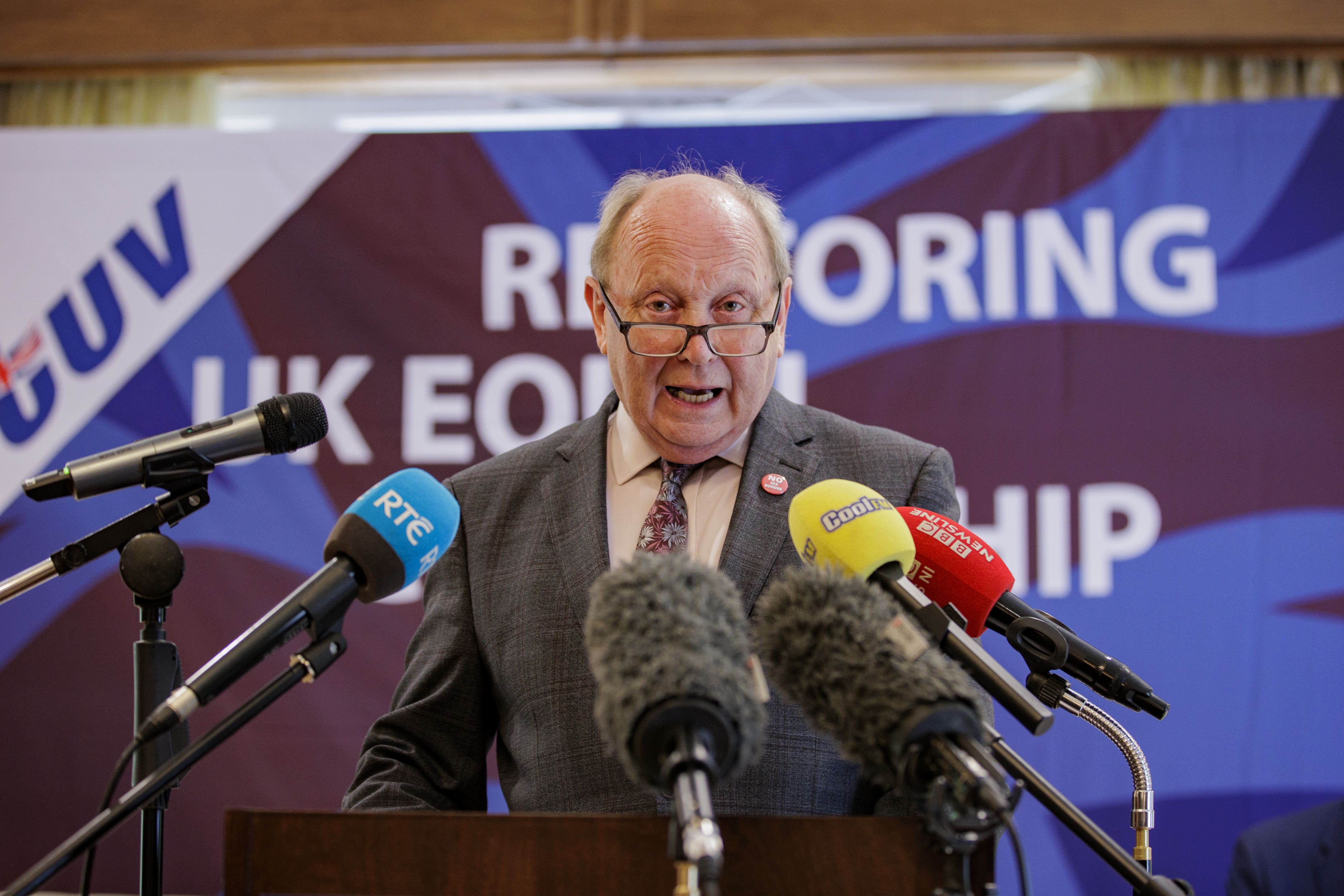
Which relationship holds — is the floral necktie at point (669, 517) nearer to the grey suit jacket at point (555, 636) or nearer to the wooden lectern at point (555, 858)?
the grey suit jacket at point (555, 636)

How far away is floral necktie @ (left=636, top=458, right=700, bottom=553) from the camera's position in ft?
6.21

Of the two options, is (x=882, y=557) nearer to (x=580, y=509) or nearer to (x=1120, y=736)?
(x=1120, y=736)

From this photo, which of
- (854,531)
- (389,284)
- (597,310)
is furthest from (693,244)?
(389,284)

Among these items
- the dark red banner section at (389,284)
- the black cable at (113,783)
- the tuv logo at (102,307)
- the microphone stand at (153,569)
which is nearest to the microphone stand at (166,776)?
the black cable at (113,783)

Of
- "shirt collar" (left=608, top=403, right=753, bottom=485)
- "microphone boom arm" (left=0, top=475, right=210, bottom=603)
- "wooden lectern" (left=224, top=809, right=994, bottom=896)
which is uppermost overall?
"shirt collar" (left=608, top=403, right=753, bottom=485)

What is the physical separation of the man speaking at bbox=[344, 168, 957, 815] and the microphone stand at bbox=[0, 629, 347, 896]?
0.67 meters

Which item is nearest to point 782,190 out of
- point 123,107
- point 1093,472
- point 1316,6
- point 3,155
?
point 1093,472

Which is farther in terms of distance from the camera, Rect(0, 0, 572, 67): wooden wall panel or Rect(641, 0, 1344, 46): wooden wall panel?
Rect(0, 0, 572, 67): wooden wall panel

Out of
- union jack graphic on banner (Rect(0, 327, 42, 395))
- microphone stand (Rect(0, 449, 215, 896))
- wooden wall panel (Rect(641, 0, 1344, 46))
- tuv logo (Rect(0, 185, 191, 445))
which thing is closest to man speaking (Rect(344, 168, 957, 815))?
microphone stand (Rect(0, 449, 215, 896))

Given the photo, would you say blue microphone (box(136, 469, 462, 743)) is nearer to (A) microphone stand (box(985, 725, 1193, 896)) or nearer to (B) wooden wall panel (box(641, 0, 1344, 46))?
(A) microphone stand (box(985, 725, 1193, 896))

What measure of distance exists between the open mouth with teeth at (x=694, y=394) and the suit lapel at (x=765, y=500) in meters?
0.15

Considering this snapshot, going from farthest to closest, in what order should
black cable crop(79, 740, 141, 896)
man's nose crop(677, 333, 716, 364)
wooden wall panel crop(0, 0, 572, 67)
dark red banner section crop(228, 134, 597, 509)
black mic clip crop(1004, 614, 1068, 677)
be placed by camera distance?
1. wooden wall panel crop(0, 0, 572, 67)
2. dark red banner section crop(228, 134, 597, 509)
3. man's nose crop(677, 333, 716, 364)
4. black mic clip crop(1004, 614, 1068, 677)
5. black cable crop(79, 740, 141, 896)

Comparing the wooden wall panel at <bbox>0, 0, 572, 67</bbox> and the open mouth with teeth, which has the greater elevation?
the wooden wall panel at <bbox>0, 0, 572, 67</bbox>

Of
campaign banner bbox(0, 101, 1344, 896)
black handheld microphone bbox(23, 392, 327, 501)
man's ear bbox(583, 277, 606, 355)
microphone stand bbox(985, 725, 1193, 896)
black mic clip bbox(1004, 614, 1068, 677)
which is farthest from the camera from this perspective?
campaign banner bbox(0, 101, 1344, 896)
